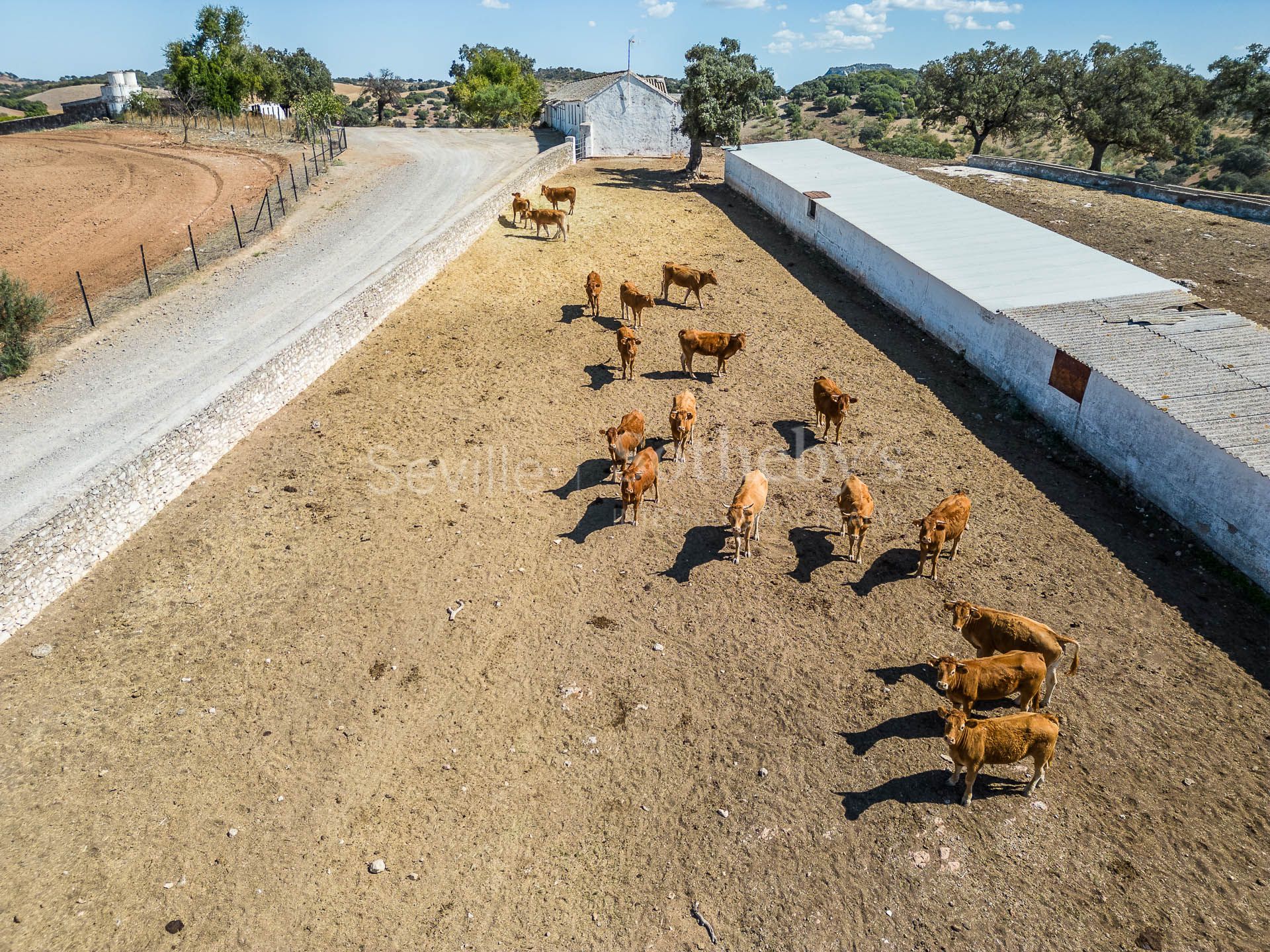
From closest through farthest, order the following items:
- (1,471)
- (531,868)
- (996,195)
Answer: (531,868), (1,471), (996,195)

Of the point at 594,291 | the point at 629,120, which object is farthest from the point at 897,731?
the point at 629,120

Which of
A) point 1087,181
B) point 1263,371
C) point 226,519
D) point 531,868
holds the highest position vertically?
point 1087,181

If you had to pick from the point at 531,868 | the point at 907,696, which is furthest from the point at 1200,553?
the point at 531,868

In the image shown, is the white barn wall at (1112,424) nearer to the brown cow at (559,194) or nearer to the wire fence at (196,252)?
the brown cow at (559,194)

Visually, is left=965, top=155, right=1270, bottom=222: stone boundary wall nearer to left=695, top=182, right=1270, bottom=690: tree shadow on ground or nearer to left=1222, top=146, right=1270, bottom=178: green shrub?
left=1222, top=146, right=1270, bottom=178: green shrub

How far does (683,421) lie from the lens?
1542 centimetres

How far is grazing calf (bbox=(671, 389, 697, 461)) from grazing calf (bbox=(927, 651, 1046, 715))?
277 inches

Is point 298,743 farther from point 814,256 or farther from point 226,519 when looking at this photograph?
point 814,256

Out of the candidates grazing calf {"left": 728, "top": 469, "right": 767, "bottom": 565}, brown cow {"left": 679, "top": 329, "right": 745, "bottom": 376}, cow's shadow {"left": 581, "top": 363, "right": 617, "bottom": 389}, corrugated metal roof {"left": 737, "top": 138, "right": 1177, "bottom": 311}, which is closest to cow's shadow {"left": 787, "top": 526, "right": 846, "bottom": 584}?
grazing calf {"left": 728, "top": 469, "right": 767, "bottom": 565}

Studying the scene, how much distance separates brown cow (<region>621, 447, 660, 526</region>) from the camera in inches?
538

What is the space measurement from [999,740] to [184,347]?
62.5ft

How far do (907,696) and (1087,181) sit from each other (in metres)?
36.0

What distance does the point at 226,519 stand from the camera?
1414cm

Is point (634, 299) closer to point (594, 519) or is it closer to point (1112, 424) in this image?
point (594, 519)
